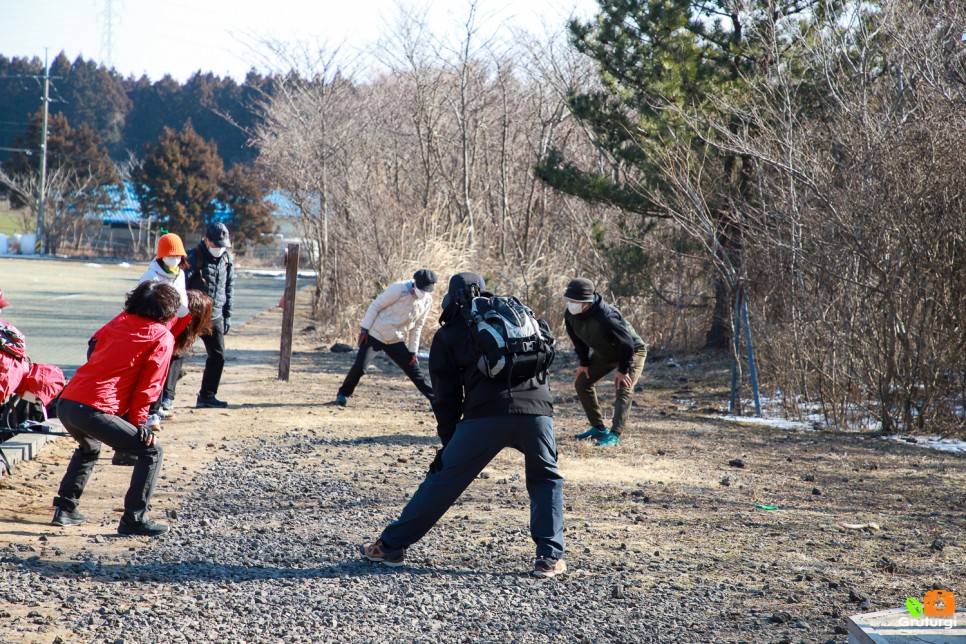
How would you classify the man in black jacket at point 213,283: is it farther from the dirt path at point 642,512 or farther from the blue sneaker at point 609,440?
the blue sneaker at point 609,440

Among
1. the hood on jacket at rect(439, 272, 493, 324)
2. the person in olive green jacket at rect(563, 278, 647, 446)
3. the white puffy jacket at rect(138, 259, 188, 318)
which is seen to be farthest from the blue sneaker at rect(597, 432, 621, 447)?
the hood on jacket at rect(439, 272, 493, 324)

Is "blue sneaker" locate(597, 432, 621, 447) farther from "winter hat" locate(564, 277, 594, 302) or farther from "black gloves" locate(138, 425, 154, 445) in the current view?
"black gloves" locate(138, 425, 154, 445)

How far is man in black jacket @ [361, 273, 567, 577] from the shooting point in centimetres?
463

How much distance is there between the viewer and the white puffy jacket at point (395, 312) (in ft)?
32.3

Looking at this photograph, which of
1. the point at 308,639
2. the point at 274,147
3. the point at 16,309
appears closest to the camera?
the point at 308,639

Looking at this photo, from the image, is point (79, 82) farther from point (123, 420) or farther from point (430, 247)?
point (123, 420)

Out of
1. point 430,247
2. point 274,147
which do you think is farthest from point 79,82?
point 430,247

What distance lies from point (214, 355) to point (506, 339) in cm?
566

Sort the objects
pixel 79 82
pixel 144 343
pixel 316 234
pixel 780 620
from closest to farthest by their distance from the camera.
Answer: pixel 780 620 < pixel 144 343 < pixel 316 234 < pixel 79 82

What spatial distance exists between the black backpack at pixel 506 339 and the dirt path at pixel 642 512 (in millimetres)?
1160

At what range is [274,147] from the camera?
28250mm

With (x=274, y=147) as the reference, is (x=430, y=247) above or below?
below

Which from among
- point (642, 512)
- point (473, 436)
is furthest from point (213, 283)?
point (473, 436)

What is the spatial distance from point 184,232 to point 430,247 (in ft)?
144
